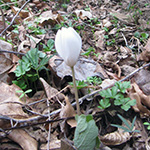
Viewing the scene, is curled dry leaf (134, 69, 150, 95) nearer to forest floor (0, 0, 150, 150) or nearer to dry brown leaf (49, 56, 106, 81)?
forest floor (0, 0, 150, 150)

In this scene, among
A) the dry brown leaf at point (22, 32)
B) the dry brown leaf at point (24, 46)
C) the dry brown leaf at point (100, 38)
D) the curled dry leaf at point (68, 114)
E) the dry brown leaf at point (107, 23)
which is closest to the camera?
the curled dry leaf at point (68, 114)

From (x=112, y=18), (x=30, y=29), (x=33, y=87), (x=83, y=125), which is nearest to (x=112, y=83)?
(x=83, y=125)

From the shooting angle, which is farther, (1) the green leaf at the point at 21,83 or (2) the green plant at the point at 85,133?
(1) the green leaf at the point at 21,83

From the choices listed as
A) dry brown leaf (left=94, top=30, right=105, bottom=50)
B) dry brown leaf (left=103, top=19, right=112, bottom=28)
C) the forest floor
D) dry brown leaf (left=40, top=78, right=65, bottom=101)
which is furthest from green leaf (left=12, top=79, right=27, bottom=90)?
dry brown leaf (left=103, top=19, right=112, bottom=28)

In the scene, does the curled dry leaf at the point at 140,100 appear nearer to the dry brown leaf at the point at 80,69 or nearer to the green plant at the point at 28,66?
the dry brown leaf at the point at 80,69

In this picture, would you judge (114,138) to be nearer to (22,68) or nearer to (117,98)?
(117,98)

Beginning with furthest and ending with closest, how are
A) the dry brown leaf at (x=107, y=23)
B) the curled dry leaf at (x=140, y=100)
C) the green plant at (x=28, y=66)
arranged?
1. the dry brown leaf at (x=107, y=23)
2. the green plant at (x=28, y=66)
3. the curled dry leaf at (x=140, y=100)

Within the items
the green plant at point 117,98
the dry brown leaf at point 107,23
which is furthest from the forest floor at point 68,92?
the dry brown leaf at point 107,23

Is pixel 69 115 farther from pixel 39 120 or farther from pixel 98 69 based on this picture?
pixel 98 69
